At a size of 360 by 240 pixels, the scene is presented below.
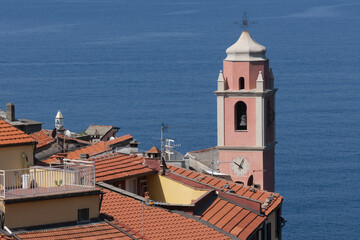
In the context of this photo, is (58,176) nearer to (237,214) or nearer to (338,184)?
(237,214)

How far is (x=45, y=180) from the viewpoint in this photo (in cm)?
2198

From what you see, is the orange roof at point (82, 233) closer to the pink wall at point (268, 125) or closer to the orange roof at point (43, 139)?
the orange roof at point (43, 139)

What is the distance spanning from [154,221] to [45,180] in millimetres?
2438

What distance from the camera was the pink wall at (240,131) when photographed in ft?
156

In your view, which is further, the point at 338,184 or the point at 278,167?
the point at 278,167

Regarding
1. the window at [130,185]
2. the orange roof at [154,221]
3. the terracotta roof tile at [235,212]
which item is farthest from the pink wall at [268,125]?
the orange roof at [154,221]

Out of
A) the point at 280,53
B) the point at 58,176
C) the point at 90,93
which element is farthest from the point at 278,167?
the point at 280,53

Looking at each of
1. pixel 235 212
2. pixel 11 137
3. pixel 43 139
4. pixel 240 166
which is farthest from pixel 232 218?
pixel 240 166

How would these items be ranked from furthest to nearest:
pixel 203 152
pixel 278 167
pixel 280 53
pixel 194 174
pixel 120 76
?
pixel 280 53 < pixel 120 76 < pixel 278 167 < pixel 203 152 < pixel 194 174

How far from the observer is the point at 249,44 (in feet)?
158

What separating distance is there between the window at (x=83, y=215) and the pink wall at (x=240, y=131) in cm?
2617

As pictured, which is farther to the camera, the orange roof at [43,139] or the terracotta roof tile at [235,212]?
the orange roof at [43,139]

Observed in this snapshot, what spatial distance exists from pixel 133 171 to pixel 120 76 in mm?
128742

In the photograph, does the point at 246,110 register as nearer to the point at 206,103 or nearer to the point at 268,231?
the point at 268,231
